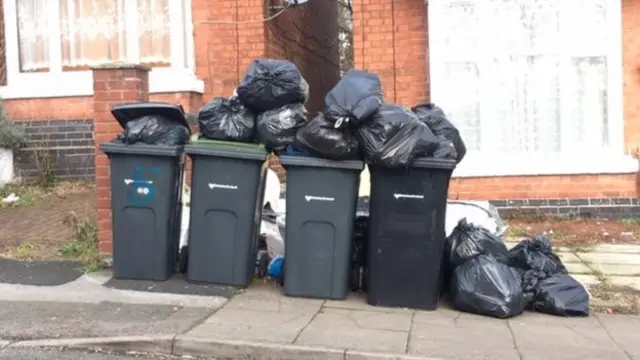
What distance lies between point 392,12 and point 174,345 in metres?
5.93

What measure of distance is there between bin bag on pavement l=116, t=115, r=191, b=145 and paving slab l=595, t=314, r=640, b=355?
3648 mm

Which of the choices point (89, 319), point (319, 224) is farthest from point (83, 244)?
point (319, 224)

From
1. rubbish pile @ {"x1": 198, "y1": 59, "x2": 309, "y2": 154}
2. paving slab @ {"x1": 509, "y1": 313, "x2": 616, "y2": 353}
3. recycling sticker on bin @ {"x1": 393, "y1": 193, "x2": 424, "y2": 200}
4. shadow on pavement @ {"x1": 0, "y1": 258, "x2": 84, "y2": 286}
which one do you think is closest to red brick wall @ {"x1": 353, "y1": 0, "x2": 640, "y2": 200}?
rubbish pile @ {"x1": 198, "y1": 59, "x2": 309, "y2": 154}

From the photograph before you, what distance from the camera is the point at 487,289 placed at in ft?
17.8

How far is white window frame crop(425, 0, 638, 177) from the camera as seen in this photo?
875 cm

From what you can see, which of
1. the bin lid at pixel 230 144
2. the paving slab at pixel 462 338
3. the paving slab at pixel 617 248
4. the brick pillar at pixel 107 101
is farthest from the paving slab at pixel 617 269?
the brick pillar at pixel 107 101

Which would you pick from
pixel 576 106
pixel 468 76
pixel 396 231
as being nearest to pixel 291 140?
pixel 396 231

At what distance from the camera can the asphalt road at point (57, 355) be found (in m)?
4.44

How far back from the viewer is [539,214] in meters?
8.95

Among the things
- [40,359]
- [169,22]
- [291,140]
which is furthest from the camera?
[169,22]

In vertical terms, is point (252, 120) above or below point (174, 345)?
above

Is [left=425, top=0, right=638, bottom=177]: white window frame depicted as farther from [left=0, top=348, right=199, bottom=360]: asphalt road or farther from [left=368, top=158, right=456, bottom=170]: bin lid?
[left=0, top=348, right=199, bottom=360]: asphalt road

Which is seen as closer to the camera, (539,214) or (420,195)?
(420,195)

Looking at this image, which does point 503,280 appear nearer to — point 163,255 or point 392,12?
point 163,255
